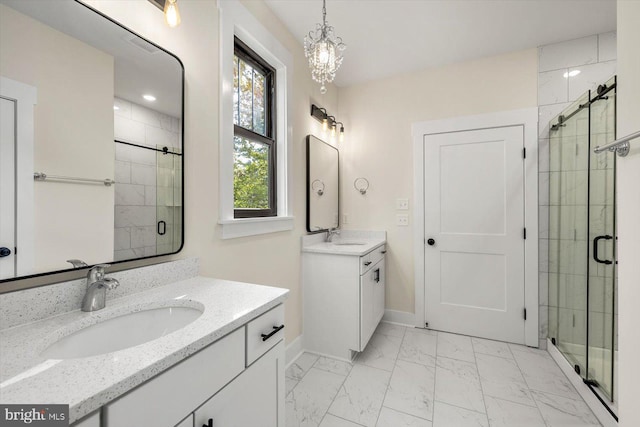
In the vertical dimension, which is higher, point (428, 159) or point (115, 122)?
point (428, 159)

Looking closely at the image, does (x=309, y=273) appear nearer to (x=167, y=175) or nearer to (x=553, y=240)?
(x=167, y=175)

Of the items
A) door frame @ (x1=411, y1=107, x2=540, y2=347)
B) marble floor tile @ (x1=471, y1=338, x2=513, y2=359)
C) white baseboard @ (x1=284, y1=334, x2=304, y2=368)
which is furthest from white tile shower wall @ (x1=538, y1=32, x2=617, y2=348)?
white baseboard @ (x1=284, y1=334, x2=304, y2=368)

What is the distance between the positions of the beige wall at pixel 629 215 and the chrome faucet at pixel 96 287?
6.07 feet

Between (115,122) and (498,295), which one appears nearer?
(115,122)

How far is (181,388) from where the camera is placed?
2.24ft

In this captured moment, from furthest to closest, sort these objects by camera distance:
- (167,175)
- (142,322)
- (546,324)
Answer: (546,324) < (167,175) < (142,322)

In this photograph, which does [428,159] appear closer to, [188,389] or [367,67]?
[367,67]

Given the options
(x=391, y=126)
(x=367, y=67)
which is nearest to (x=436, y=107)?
(x=391, y=126)

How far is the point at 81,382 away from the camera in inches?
20.9

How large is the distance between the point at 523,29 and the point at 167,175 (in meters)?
2.77

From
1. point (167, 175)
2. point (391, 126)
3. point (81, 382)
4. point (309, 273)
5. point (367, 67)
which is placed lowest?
point (309, 273)

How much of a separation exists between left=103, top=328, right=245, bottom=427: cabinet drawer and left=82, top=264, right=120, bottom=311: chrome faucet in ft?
1.48

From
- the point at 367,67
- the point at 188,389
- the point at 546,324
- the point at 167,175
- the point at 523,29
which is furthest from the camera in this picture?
the point at 367,67

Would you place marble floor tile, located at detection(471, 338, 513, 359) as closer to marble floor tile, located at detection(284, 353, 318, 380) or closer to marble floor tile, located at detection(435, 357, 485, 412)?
marble floor tile, located at detection(435, 357, 485, 412)
